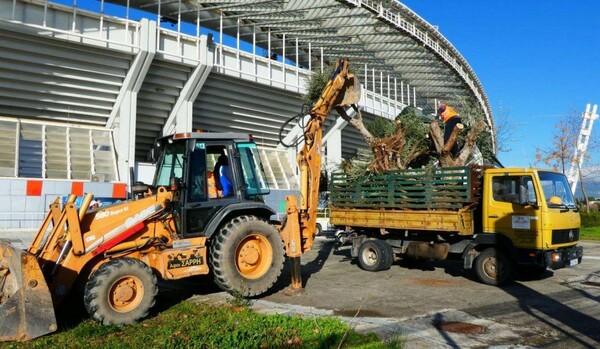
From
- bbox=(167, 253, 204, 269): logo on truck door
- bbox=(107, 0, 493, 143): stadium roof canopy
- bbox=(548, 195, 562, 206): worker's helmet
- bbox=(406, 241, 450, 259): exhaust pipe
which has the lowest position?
bbox=(406, 241, 450, 259): exhaust pipe

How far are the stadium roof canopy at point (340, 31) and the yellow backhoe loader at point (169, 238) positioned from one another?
10.6 meters

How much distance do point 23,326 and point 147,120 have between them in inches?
629

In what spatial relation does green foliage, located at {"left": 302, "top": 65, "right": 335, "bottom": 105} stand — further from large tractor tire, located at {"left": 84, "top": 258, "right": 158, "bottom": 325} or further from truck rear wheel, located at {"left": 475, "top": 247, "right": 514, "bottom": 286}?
large tractor tire, located at {"left": 84, "top": 258, "right": 158, "bottom": 325}

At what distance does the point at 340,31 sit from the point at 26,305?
20605 millimetres

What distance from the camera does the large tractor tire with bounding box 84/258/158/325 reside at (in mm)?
5801

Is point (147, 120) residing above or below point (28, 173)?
above

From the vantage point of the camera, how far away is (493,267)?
8.90 metres

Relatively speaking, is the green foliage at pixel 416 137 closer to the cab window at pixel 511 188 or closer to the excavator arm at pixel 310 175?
the cab window at pixel 511 188

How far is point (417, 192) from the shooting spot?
389 inches

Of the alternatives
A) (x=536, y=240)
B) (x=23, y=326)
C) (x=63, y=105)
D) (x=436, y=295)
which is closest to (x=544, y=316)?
(x=436, y=295)

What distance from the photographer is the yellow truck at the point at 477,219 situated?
869cm

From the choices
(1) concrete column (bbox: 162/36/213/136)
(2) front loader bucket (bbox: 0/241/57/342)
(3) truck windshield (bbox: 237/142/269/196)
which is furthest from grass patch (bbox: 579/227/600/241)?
(2) front loader bucket (bbox: 0/241/57/342)

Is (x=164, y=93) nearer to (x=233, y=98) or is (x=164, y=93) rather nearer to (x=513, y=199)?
(x=233, y=98)

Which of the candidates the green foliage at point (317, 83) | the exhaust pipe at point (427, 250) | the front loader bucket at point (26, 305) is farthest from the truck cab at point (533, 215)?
the green foliage at point (317, 83)
